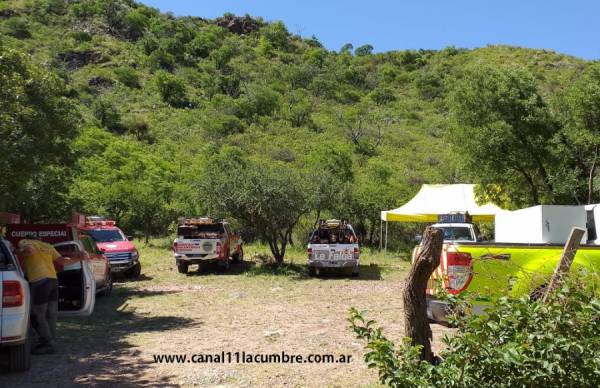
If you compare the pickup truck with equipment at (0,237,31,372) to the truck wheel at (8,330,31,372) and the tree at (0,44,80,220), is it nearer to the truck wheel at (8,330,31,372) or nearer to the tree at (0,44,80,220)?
the truck wheel at (8,330,31,372)

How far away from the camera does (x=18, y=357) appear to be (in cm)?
631

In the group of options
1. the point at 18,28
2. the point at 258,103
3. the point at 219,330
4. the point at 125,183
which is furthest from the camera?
the point at 18,28

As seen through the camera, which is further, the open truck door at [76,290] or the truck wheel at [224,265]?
the truck wheel at [224,265]

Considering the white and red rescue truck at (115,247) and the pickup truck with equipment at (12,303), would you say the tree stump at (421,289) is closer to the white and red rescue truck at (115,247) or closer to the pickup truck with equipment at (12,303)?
the pickup truck with equipment at (12,303)

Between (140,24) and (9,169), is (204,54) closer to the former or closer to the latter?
(140,24)

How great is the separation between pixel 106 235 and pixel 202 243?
2940mm

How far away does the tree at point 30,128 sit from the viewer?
9.60m

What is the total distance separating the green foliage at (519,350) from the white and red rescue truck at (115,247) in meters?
13.4

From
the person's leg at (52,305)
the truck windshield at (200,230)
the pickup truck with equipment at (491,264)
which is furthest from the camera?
the truck windshield at (200,230)

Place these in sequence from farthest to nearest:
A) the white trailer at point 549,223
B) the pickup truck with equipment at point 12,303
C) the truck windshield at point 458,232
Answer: the truck windshield at point 458,232, the white trailer at point 549,223, the pickup truck with equipment at point 12,303

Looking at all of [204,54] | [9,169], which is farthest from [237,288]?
[204,54]

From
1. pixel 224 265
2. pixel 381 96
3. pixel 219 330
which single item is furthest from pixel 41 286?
pixel 381 96

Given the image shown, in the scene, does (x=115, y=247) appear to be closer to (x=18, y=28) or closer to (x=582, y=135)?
(x=582, y=135)

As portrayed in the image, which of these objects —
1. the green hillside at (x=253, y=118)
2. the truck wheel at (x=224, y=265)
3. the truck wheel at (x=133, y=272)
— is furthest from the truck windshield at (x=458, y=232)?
the truck wheel at (x=133, y=272)
